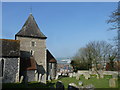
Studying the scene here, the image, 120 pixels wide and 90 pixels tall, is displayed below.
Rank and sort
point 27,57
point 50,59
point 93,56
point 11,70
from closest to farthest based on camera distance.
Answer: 1. point 11,70
2. point 27,57
3. point 50,59
4. point 93,56

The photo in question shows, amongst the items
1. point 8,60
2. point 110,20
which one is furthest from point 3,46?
point 110,20

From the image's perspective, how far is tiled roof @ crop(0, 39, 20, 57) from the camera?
19.1 metres

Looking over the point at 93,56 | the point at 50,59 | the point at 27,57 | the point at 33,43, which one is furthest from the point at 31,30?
the point at 93,56

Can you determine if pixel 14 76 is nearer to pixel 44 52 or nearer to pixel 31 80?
pixel 31 80

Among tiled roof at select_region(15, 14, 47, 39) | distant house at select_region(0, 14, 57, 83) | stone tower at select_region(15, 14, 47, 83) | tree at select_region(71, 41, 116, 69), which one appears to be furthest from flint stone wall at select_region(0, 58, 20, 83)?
tree at select_region(71, 41, 116, 69)

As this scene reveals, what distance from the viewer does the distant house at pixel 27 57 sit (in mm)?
18906

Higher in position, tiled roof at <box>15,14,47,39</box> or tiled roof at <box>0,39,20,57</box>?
tiled roof at <box>15,14,47,39</box>

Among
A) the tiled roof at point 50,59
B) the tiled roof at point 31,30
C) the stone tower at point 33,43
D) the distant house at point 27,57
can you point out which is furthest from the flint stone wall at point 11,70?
the tiled roof at point 50,59

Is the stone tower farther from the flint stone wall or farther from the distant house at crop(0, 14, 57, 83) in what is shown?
the flint stone wall

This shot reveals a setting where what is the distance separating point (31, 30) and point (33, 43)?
2296 millimetres

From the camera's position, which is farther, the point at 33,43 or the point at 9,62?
the point at 33,43

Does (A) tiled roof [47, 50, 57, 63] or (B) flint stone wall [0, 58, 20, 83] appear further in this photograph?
(A) tiled roof [47, 50, 57, 63]

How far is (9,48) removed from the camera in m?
19.8

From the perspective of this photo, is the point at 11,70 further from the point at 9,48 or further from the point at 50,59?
the point at 50,59
